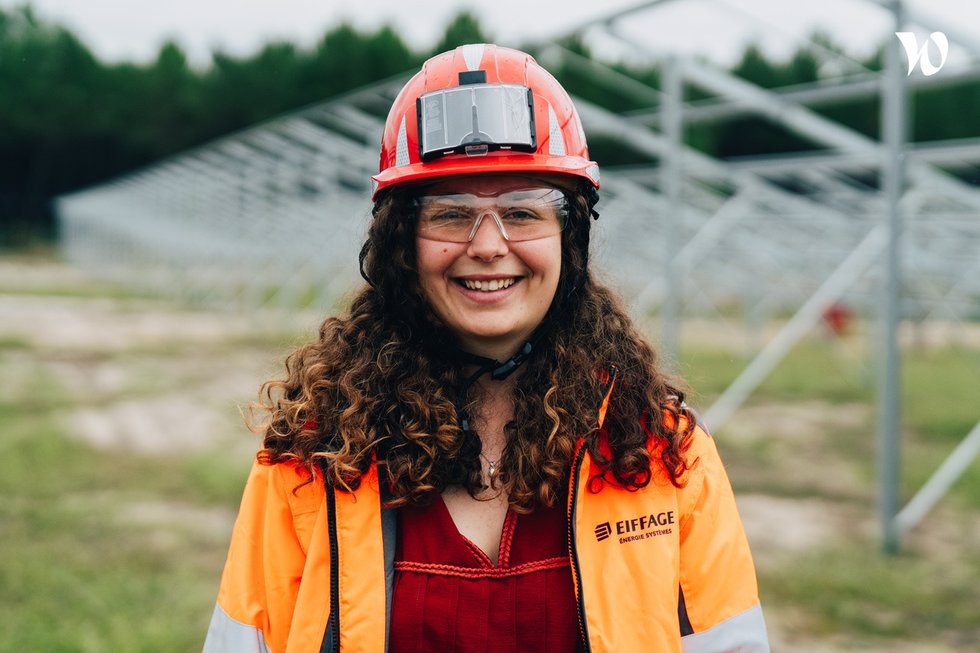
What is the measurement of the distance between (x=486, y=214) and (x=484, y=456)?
1.52 ft

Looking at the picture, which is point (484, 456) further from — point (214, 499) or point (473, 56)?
point (214, 499)

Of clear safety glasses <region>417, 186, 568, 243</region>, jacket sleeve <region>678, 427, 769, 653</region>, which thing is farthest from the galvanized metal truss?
jacket sleeve <region>678, 427, 769, 653</region>

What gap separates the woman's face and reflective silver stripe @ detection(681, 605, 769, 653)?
634 millimetres

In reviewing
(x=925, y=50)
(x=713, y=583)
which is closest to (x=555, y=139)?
(x=713, y=583)

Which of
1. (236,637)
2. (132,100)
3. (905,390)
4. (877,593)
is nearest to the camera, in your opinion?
(236,637)

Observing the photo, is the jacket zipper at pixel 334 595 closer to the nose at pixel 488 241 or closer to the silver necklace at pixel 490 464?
the silver necklace at pixel 490 464

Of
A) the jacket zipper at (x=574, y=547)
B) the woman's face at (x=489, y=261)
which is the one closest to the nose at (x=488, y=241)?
the woman's face at (x=489, y=261)

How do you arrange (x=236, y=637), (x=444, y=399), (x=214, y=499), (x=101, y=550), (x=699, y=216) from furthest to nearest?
(x=699, y=216), (x=214, y=499), (x=101, y=550), (x=444, y=399), (x=236, y=637)

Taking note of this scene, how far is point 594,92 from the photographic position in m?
43.8

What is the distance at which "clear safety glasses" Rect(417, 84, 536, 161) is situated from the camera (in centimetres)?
170

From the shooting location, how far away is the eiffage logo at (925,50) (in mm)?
4832

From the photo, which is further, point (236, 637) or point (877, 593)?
point (877, 593)

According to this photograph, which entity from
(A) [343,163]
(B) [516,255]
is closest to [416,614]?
(B) [516,255]

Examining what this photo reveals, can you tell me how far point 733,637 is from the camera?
1648mm
